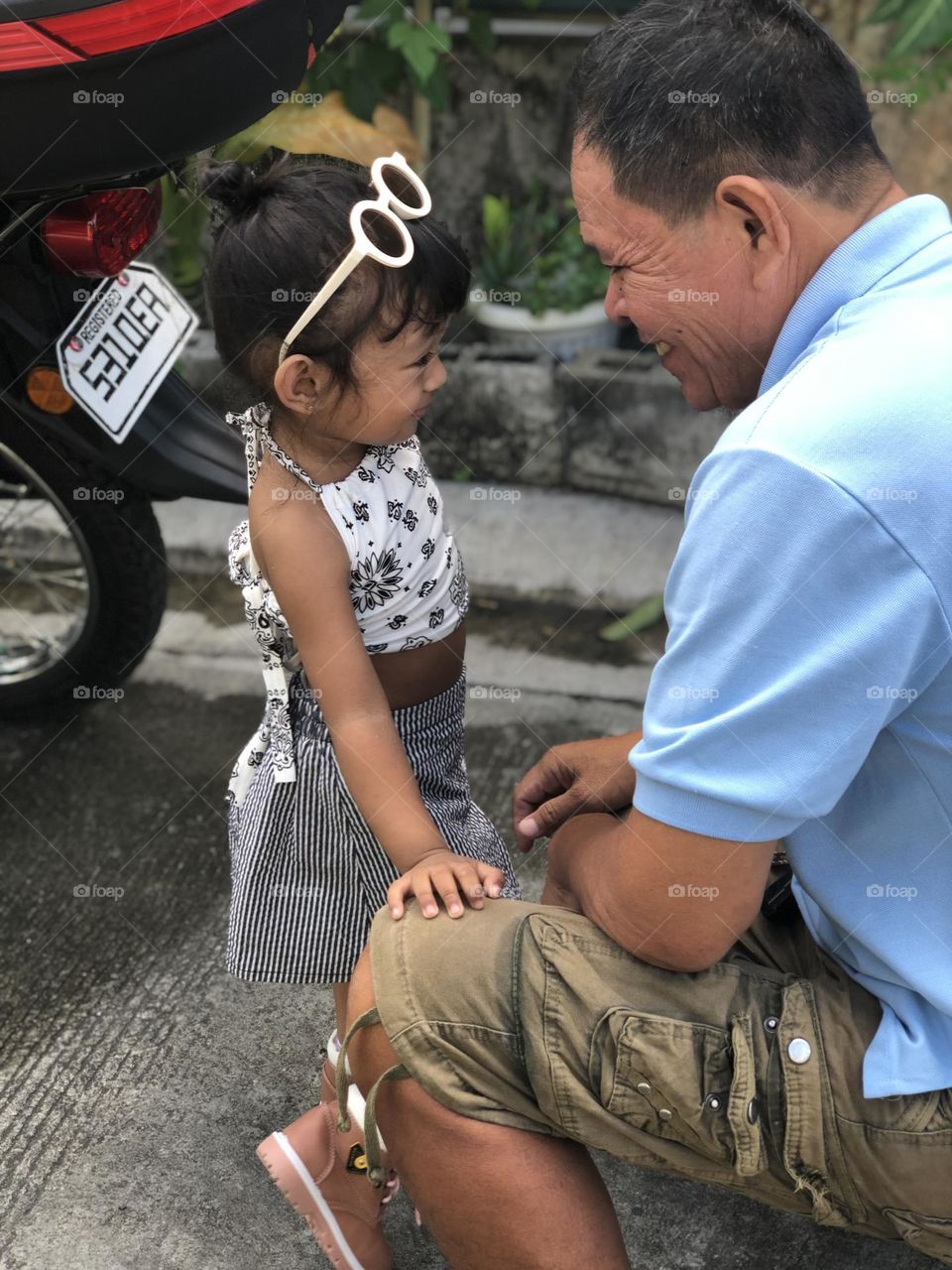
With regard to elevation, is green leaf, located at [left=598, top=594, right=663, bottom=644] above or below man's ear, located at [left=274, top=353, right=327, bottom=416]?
below

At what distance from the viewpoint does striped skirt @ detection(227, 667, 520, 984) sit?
190 cm

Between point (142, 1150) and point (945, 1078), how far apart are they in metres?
1.16

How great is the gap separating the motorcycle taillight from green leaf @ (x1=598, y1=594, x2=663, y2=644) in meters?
1.45

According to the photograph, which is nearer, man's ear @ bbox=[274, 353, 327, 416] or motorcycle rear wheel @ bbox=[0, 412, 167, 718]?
man's ear @ bbox=[274, 353, 327, 416]

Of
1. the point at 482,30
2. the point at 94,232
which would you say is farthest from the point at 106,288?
the point at 482,30

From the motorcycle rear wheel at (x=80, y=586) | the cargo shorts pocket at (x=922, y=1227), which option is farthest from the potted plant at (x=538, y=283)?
the cargo shorts pocket at (x=922, y=1227)

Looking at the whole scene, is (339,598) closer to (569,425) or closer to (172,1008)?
(172,1008)

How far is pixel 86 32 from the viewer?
6.43ft

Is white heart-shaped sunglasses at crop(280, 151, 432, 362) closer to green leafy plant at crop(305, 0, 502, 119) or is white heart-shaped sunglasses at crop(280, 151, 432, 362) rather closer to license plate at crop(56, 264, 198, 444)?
license plate at crop(56, 264, 198, 444)

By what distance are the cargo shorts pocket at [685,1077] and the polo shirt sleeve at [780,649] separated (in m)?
0.26

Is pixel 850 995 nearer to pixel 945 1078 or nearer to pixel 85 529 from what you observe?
pixel 945 1078

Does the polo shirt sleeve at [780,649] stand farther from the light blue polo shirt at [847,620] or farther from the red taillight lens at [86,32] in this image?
the red taillight lens at [86,32]

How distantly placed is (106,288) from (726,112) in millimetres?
1350

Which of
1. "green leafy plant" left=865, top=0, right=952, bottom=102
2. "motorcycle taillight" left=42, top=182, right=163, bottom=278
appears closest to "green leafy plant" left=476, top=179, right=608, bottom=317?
"green leafy plant" left=865, top=0, right=952, bottom=102
